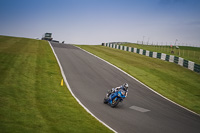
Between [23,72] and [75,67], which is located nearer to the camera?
[23,72]

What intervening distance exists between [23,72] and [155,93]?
11.5 meters

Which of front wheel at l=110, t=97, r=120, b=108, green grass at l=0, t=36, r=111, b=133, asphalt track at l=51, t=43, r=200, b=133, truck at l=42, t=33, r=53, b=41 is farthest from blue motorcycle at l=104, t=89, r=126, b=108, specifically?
truck at l=42, t=33, r=53, b=41

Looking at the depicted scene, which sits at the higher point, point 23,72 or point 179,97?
point 23,72

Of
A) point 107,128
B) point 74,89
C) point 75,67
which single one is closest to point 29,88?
point 74,89

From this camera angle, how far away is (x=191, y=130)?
10.6 m

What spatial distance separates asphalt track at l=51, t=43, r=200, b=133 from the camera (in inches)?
406

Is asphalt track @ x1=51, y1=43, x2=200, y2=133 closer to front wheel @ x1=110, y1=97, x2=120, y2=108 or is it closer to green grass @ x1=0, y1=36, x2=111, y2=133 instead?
front wheel @ x1=110, y1=97, x2=120, y2=108

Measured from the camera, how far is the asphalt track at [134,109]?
10.3m

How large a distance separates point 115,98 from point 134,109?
1.38 metres

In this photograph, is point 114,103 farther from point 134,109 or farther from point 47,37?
point 47,37

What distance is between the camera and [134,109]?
12797mm

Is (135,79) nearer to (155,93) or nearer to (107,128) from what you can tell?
(155,93)

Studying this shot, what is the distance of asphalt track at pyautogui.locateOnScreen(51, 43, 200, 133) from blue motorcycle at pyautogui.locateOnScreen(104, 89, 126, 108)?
0.33 metres

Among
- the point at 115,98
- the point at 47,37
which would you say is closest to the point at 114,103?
the point at 115,98
